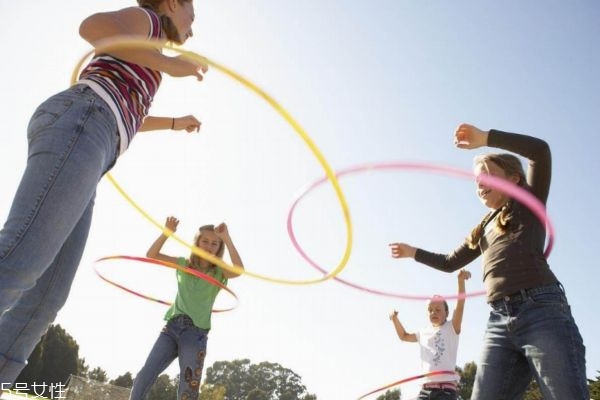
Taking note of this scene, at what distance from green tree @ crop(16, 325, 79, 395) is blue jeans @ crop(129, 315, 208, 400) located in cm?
2912

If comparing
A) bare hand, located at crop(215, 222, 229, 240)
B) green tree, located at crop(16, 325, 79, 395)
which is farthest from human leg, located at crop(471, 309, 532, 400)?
green tree, located at crop(16, 325, 79, 395)

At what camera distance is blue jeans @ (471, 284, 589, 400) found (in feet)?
8.91

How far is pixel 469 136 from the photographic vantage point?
3.40 m

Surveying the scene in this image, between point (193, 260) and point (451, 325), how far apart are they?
3.39 meters

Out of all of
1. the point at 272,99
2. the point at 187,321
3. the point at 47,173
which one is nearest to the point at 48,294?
the point at 47,173

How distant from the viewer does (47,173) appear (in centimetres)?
190

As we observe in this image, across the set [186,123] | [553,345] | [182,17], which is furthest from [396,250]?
[182,17]

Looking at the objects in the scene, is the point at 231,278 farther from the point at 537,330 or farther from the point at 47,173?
the point at 47,173

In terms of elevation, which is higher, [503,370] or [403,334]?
[403,334]

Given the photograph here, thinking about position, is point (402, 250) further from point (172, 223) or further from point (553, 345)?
point (172, 223)

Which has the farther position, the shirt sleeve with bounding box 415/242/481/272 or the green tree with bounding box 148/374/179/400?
the green tree with bounding box 148/374/179/400

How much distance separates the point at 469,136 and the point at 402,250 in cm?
142

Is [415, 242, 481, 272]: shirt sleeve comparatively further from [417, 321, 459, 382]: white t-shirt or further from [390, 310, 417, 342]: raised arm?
[390, 310, 417, 342]: raised arm

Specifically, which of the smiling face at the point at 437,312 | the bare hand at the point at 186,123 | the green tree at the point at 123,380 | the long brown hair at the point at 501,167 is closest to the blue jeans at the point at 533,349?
the long brown hair at the point at 501,167
